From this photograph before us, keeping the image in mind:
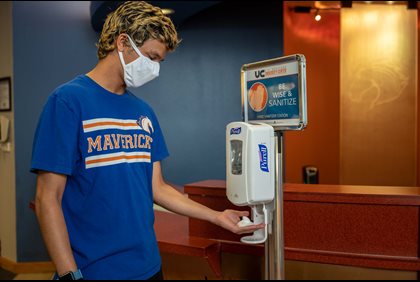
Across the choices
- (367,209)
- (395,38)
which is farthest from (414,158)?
(367,209)

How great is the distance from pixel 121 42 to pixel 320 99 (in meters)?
4.11

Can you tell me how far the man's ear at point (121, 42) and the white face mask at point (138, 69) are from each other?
1cm

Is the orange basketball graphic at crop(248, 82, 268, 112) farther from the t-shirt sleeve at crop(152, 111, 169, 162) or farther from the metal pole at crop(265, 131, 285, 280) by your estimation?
the t-shirt sleeve at crop(152, 111, 169, 162)

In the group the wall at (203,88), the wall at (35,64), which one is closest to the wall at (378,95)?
the wall at (203,88)

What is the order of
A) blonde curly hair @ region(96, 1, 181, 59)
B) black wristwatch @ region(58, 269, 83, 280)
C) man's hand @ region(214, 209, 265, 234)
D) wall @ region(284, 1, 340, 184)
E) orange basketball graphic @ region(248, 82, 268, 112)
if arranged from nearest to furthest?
black wristwatch @ region(58, 269, 83, 280) → blonde curly hair @ region(96, 1, 181, 59) → man's hand @ region(214, 209, 265, 234) → orange basketball graphic @ region(248, 82, 268, 112) → wall @ region(284, 1, 340, 184)

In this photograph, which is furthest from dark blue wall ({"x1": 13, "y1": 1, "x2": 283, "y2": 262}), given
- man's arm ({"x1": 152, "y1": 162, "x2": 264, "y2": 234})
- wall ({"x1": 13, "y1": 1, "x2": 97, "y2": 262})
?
man's arm ({"x1": 152, "y1": 162, "x2": 264, "y2": 234})

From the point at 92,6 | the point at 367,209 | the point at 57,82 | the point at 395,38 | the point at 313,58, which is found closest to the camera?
the point at 367,209

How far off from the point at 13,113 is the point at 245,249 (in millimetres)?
3110

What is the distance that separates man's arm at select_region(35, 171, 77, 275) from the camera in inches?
47.6

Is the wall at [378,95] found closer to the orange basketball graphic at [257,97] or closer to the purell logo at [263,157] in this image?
the orange basketball graphic at [257,97]

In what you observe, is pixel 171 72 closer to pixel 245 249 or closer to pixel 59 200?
pixel 245 249

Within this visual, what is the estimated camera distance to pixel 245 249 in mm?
2250

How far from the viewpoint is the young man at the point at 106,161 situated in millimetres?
1221

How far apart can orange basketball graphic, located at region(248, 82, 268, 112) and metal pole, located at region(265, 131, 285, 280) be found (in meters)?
0.15
